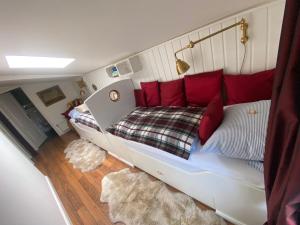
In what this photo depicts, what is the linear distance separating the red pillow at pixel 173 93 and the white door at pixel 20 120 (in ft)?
12.8

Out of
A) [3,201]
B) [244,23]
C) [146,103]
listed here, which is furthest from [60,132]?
[244,23]

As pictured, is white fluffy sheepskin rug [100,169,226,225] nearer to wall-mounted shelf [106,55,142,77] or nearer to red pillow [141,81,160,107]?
red pillow [141,81,160,107]

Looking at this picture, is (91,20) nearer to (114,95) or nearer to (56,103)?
(114,95)

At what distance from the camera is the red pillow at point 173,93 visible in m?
1.91

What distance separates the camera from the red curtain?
15.0 inches

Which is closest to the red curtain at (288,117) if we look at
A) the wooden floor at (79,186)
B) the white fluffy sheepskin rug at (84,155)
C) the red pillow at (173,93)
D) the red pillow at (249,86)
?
the red pillow at (249,86)

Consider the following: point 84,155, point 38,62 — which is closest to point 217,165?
point 38,62

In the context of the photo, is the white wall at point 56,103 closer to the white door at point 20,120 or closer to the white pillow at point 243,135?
the white door at point 20,120

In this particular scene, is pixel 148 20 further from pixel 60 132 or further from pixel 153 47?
pixel 60 132

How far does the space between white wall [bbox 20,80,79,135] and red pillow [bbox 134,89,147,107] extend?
9.36 ft

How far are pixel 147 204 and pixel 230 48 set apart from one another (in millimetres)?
1792

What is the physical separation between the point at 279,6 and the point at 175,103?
4.05 feet

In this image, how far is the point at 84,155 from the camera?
305 cm

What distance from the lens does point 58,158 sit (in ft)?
11.0
